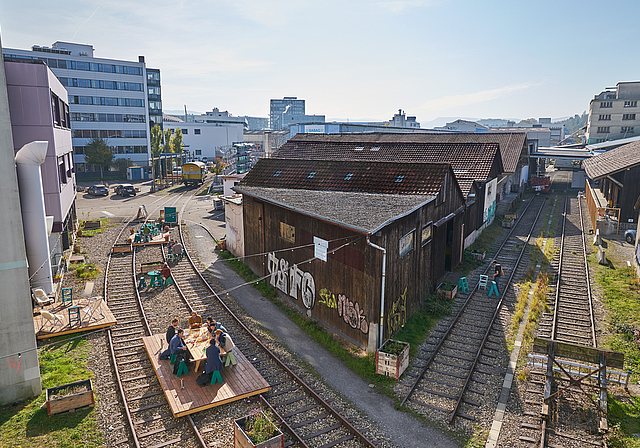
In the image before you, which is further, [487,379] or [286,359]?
[286,359]

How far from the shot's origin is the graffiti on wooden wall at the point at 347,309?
16.6 meters

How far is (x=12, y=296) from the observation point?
13.3 meters

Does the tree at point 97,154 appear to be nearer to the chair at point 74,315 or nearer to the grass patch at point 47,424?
the chair at point 74,315

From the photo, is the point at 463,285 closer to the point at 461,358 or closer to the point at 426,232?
the point at 426,232

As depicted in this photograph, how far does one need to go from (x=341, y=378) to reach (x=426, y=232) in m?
8.55

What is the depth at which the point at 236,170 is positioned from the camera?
64375 mm

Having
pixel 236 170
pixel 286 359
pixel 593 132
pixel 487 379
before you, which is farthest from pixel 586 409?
pixel 593 132

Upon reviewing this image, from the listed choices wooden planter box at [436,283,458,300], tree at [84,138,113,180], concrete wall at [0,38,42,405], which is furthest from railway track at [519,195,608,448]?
tree at [84,138,113,180]

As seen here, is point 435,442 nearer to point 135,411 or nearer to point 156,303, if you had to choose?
point 135,411

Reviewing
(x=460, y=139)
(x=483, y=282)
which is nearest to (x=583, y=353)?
(x=483, y=282)

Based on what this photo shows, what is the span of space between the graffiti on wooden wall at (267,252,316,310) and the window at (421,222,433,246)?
18.4ft

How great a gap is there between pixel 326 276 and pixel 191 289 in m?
8.94

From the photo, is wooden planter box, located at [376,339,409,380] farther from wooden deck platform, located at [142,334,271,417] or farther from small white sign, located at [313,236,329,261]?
small white sign, located at [313,236,329,261]

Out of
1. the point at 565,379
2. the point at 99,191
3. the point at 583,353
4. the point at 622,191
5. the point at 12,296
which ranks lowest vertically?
the point at 565,379
